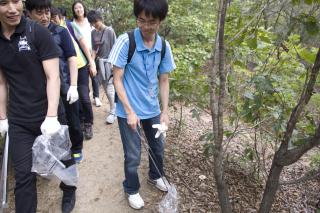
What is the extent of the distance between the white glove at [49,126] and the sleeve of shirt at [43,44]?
456 mm

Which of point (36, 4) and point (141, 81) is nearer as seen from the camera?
point (141, 81)

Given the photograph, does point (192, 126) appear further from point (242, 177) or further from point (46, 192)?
point (46, 192)

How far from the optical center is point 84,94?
13.7 feet

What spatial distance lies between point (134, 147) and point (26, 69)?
1.10 metres

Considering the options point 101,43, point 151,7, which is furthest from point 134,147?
point 101,43

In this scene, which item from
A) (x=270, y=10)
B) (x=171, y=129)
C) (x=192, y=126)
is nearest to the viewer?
(x=270, y=10)

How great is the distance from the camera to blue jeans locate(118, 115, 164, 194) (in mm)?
2738

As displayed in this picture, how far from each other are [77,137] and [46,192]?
2.16 feet

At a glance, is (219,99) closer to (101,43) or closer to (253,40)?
(253,40)

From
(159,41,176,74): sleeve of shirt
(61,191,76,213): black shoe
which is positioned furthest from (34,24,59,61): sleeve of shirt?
(61,191,76,213): black shoe

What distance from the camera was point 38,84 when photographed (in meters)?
2.38

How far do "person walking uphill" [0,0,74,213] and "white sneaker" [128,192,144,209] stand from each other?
965 mm

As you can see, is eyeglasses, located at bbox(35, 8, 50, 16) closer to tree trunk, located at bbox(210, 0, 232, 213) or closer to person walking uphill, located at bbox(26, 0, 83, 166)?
person walking uphill, located at bbox(26, 0, 83, 166)

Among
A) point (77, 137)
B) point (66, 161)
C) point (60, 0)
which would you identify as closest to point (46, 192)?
point (77, 137)
